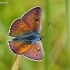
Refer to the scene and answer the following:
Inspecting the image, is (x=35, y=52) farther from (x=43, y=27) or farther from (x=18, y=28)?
(x=43, y=27)

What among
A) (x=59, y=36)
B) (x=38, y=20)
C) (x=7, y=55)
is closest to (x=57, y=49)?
(x=59, y=36)

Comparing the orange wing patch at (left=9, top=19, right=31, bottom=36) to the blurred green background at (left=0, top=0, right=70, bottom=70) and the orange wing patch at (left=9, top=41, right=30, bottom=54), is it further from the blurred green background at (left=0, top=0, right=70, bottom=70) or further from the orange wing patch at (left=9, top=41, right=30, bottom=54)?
the blurred green background at (left=0, top=0, right=70, bottom=70)

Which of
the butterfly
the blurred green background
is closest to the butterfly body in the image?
the butterfly

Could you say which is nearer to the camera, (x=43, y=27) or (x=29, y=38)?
(x=29, y=38)

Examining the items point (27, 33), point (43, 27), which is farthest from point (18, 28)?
point (43, 27)

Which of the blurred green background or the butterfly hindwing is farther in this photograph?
the blurred green background

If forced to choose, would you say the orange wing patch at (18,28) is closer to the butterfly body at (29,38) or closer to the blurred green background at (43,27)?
the butterfly body at (29,38)
